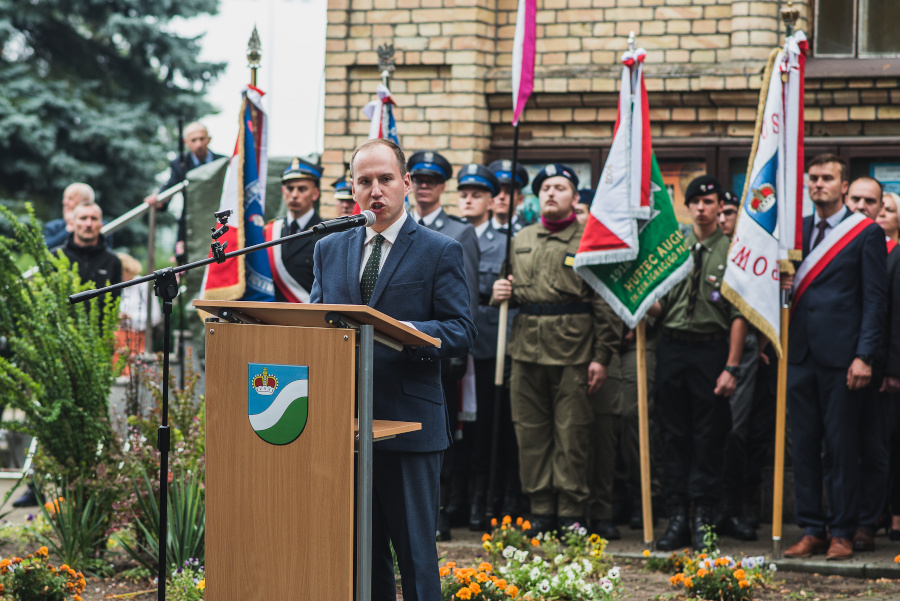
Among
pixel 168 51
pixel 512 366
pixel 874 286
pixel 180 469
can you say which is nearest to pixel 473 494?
pixel 512 366

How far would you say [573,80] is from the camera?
334 inches

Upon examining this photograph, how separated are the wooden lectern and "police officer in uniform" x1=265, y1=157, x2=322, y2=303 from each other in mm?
3485

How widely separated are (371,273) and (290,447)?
2.45ft

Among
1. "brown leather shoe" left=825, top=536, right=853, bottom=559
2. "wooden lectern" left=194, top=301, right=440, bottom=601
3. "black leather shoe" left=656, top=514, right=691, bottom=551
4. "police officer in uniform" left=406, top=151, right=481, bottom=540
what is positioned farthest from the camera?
"police officer in uniform" left=406, top=151, right=481, bottom=540

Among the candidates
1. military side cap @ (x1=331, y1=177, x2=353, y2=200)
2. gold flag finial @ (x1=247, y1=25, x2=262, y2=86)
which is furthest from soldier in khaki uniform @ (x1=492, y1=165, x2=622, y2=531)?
gold flag finial @ (x1=247, y1=25, x2=262, y2=86)

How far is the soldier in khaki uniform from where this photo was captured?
6617 millimetres

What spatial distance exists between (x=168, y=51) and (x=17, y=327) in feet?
54.0

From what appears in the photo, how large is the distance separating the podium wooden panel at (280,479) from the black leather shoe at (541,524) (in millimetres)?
3538

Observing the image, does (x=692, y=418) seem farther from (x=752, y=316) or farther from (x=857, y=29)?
(x=857, y=29)

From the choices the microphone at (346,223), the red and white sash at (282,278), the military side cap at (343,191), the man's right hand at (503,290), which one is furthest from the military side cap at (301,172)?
the microphone at (346,223)

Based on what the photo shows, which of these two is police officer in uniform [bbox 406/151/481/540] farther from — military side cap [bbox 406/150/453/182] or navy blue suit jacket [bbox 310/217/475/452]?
navy blue suit jacket [bbox 310/217/475/452]

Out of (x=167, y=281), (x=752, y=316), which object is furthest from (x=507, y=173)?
(x=167, y=281)

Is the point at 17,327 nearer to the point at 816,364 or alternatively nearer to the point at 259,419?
the point at 259,419

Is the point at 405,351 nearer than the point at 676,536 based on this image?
Yes
